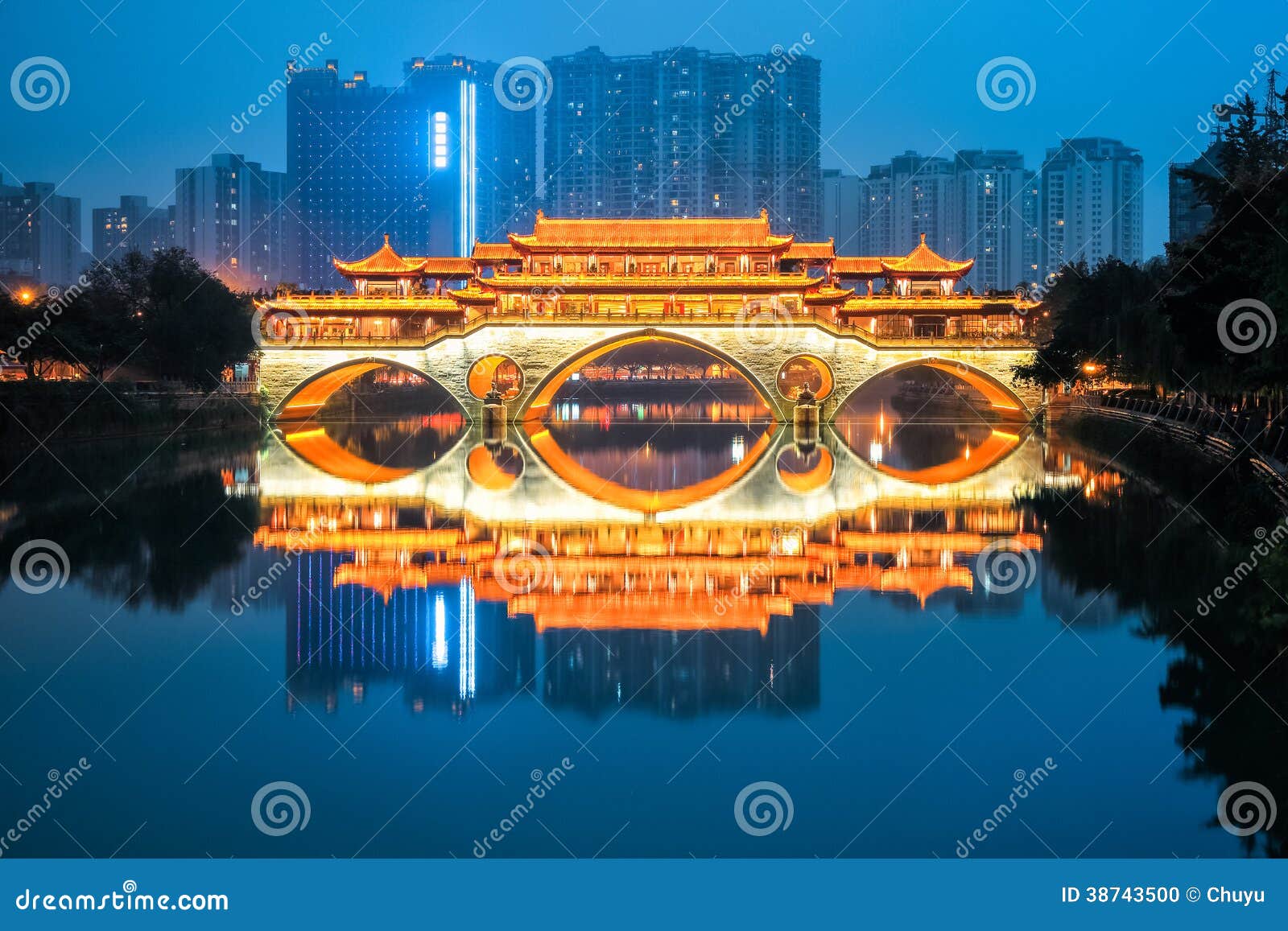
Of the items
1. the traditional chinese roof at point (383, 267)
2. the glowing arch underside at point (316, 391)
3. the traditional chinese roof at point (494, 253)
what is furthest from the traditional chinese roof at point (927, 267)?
the glowing arch underside at point (316, 391)

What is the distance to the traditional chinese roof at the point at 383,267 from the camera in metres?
48.3

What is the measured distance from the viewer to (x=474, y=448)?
3419 centimetres

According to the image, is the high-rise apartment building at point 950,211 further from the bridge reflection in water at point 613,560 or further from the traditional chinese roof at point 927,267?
the bridge reflection in water at point 613,560

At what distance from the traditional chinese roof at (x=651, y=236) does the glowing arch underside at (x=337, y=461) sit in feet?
33.8

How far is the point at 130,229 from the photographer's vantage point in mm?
107312

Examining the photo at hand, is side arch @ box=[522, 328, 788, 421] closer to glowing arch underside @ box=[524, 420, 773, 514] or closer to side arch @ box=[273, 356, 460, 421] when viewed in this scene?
side arch @ box=[273, 356, 460, 421]

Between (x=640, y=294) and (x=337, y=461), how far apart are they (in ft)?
53.7

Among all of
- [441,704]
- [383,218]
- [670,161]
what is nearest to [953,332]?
[441,704]

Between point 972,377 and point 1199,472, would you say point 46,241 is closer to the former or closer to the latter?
point 972,377

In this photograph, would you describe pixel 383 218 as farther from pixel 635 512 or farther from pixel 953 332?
pixel 635 512

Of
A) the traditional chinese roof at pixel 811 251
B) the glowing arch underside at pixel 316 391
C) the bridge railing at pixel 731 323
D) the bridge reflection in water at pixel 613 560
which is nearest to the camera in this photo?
the bridge reflection in water at pixel 613 560

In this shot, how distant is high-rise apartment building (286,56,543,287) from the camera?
108 metres

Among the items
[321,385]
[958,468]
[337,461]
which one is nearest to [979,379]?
[958,468]

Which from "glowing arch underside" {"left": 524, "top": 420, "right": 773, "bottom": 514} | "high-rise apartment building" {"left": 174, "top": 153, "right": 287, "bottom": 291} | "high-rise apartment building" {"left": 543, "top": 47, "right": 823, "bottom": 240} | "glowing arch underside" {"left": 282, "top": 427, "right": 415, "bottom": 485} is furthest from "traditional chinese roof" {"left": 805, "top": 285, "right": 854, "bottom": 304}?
"high-rise apartment building" {"left": 174, "top": 153, "right": 287, "bottom": 291}
